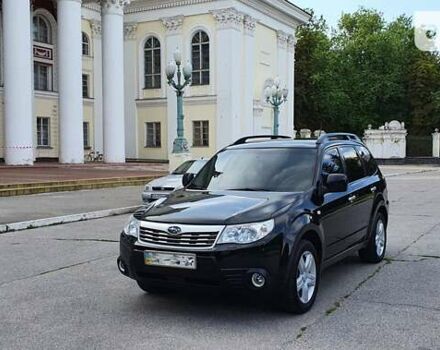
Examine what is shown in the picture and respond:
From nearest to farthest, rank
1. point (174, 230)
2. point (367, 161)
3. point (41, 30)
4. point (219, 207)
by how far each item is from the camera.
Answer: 1. point (174, 230)
2. point (219, 207)
3. point (367, 161)
4. point (41, 30)

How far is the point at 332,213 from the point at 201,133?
3699cm

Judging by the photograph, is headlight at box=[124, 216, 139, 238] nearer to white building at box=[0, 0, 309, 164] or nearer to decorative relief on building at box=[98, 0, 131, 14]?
white building at box=[0, 0, 309, 164]

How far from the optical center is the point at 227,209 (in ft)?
18.2

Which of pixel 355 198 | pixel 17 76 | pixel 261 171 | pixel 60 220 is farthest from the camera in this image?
pixel 17 76

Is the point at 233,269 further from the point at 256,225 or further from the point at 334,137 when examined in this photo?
the point at 334,137

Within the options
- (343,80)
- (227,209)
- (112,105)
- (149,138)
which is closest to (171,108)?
(149,138)

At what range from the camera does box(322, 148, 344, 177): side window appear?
677 centimetres

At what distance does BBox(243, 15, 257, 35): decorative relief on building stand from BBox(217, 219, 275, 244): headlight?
38341 mm

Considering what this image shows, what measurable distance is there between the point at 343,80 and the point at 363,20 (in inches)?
445

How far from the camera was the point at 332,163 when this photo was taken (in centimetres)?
703

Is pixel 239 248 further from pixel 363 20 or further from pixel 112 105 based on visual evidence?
pixel 363 20

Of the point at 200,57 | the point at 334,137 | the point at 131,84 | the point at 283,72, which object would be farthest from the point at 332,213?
the point at 283,72

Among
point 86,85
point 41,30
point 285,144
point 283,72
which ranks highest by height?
point 41,30

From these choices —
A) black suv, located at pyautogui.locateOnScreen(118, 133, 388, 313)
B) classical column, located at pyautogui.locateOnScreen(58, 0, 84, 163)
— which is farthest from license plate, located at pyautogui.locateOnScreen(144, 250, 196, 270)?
classical column, located at pyautogui.locateOnScreen(58, 0, 84, 163)
